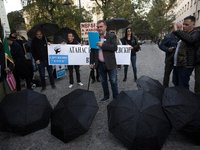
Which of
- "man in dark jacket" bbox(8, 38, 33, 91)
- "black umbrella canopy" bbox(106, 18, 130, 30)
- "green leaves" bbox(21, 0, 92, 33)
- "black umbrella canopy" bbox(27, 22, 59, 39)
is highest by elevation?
"green leaves" bbox(21, 0, 92, 33)

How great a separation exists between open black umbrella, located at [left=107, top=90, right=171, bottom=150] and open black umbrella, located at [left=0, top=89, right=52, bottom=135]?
1429 mm

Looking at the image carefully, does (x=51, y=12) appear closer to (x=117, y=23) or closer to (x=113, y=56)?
(x=117, y=23)

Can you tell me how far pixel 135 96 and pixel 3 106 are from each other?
2.47m

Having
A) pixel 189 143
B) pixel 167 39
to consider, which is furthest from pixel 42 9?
pixel 189 143

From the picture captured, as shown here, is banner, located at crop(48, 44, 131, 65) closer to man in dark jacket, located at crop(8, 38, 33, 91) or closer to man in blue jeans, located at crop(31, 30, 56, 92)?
man in blue jeans, located at crop(31, 30, 56, 92)

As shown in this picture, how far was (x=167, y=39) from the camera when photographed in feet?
14.2

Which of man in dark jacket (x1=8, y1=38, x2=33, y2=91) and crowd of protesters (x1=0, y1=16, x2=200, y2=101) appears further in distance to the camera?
man in dark jacket (x1=8, y1=38, x2=33, y2=91)

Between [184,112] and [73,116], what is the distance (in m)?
1.77

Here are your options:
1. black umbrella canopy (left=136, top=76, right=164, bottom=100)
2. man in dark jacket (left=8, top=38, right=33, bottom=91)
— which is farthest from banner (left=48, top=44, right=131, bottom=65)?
black umbrella canopy (left=136, top=76, right=164, bottom=100)

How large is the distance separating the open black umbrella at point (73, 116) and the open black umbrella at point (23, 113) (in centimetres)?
37

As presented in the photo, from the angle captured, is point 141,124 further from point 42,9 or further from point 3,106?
point 42,9

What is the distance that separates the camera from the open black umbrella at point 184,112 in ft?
7.27

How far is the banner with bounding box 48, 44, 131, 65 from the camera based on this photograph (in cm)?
554

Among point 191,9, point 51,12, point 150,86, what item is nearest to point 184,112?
point 150,86
